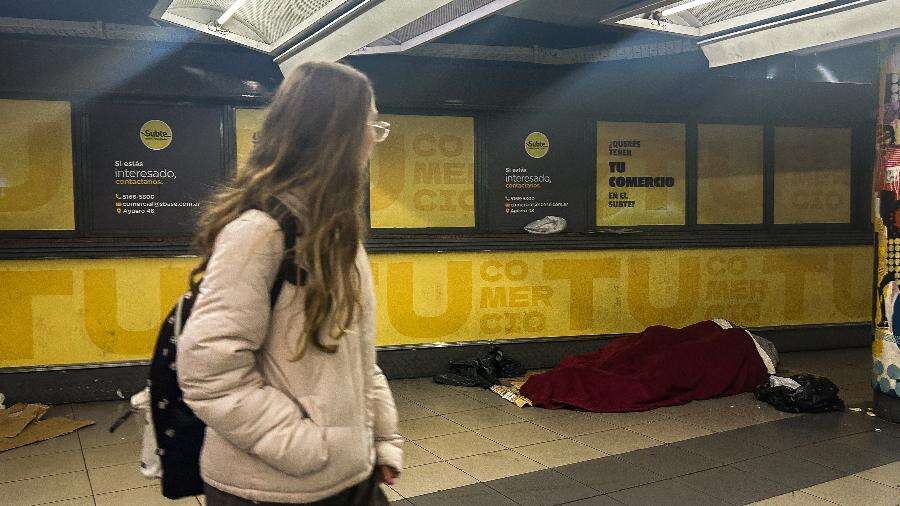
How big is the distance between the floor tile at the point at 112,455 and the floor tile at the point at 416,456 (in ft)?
5.09

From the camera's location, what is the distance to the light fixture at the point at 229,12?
451 cm

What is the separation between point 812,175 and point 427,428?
5.17 metres

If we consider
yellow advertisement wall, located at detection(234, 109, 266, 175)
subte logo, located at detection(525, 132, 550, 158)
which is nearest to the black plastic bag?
subte logo, located at detection(525, 132, 550, 158)

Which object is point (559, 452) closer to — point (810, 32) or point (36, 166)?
point (810, 32)

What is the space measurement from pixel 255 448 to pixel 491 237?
5.41 meters

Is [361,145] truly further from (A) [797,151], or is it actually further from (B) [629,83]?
(A) [797,151]

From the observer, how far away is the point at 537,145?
22.9 feet

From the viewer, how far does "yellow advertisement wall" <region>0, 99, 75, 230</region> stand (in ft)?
18.5

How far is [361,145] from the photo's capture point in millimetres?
1533

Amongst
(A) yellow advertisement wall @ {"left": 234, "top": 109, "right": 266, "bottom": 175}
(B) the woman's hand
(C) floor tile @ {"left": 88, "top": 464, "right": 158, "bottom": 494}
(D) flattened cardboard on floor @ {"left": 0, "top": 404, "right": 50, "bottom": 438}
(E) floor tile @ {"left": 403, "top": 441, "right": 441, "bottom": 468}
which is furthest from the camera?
(A) yellow advertisement wall @ {"left": 234, "top": 109, "right": 266, "bottom": 175}

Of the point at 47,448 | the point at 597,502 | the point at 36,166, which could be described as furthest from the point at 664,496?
the point at 36,166

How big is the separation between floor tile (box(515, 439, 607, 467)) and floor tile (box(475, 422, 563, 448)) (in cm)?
9

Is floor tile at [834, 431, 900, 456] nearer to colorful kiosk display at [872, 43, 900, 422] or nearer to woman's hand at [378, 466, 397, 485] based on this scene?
colorful kiosk display at [872, 43, 900, 422]

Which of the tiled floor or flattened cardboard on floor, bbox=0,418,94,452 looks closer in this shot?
the tiled floor
